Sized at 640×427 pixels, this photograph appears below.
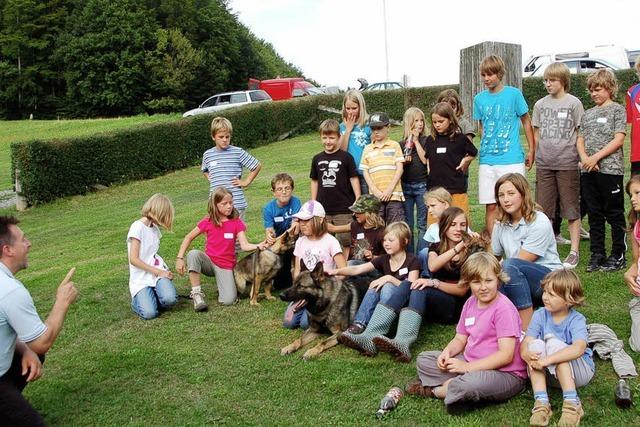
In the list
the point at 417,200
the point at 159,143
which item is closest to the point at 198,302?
the point at 417,200

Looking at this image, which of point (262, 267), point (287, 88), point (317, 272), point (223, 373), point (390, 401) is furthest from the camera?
point (287, 88)

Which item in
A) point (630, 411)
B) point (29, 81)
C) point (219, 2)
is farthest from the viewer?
point (219, 2)

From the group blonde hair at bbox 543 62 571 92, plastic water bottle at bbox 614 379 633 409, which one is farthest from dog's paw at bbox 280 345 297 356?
blonde hair at bbox 543 62 571 92

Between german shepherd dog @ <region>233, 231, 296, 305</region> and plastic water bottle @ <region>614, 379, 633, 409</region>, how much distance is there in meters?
3.72

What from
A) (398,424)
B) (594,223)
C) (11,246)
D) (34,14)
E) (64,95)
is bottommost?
(398,424)

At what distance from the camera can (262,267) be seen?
7117 mm

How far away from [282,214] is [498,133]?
97.1 inches

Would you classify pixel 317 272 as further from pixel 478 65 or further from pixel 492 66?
pixel 478 65

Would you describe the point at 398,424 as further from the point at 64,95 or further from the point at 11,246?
the point at 64,95

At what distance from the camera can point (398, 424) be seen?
427 centimetres

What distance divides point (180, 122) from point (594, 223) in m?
15.3

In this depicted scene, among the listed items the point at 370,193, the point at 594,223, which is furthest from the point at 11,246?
the point at 594,223

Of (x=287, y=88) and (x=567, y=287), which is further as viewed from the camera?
(x=287, y=88)

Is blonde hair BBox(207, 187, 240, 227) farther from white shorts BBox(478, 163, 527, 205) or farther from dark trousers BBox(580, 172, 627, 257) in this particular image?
dark trousers BBox(580, 172, 627, 257)
